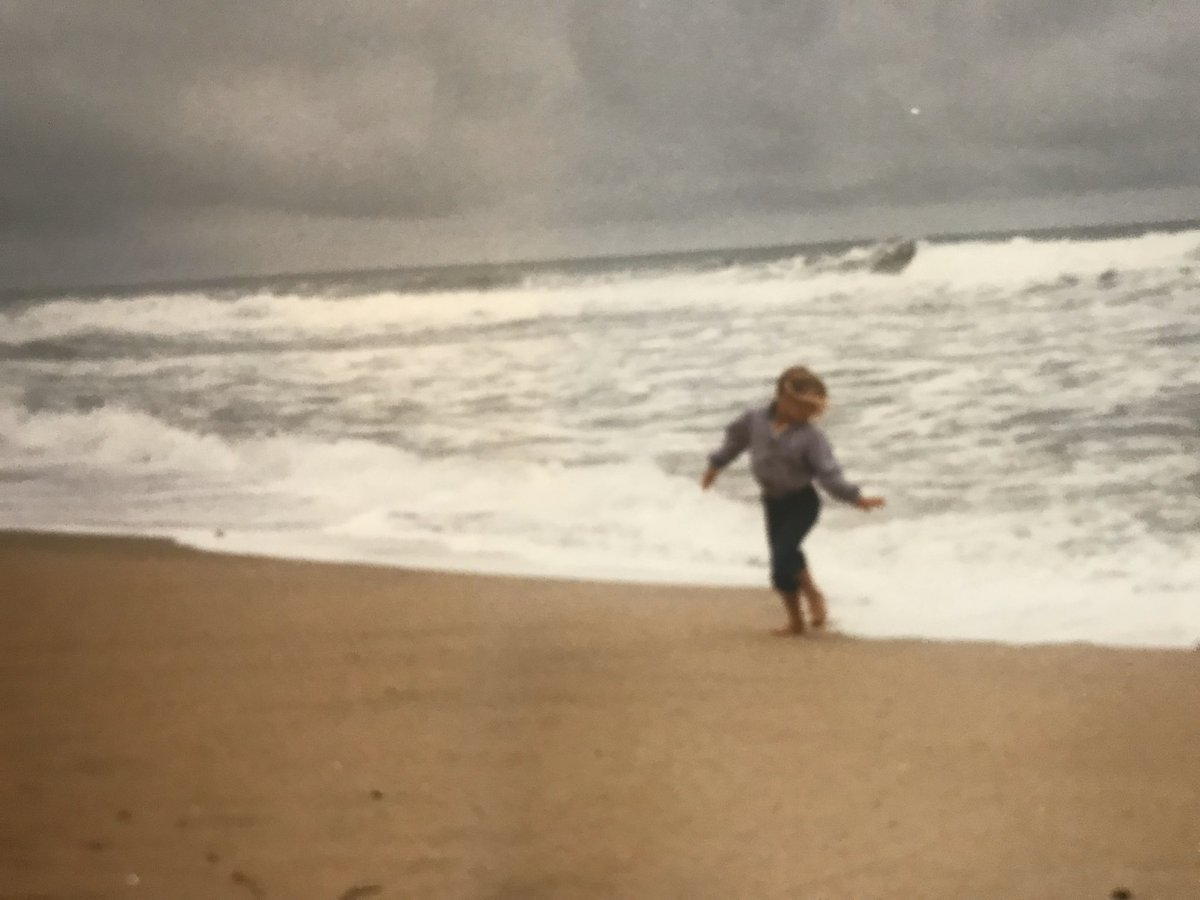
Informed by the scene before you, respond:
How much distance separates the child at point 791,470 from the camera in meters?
1.64

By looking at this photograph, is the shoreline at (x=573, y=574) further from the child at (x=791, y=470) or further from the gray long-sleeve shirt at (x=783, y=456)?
the gray long-sleeve shirt at (x=783, y=456)

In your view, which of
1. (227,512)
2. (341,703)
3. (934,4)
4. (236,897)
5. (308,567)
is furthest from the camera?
(227,512)

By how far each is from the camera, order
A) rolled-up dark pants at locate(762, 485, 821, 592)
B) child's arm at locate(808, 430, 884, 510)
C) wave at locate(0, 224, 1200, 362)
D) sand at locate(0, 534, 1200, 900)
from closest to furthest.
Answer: sand at locate(0, 534, 1200, 900), child's arm at locate(808, 430, 884, 510), rolled-up dark pants at locate(762, 485, 821, 592), wave at locate(0, 224, 1200, 362)

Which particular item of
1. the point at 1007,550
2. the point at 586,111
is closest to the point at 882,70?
the point at 586,111

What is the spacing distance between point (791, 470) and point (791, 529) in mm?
108

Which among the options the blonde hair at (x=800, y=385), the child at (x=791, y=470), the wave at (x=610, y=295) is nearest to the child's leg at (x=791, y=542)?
the child at (x=791, y=470)

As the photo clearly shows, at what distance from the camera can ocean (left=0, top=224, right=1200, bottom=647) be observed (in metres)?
1.74

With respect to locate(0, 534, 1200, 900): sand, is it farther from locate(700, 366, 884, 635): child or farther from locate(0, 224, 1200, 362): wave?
locate(0, 224, 1200, 362): wave

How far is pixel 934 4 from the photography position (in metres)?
1.68

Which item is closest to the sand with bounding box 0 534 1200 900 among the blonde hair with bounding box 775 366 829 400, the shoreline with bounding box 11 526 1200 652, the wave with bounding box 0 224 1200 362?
the shoreline with bounding box 11 526 1200 652

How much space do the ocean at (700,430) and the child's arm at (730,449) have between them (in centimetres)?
8

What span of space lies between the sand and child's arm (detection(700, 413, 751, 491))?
0.84 feet

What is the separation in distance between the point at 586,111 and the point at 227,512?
3.52 feet

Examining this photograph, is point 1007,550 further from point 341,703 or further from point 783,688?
point 341,703
